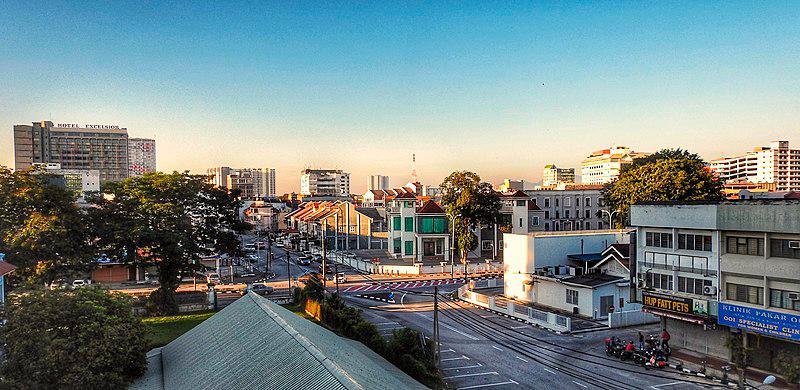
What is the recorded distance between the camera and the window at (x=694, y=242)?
26.8m

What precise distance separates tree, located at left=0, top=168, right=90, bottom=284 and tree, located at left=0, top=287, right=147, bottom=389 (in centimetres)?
1576

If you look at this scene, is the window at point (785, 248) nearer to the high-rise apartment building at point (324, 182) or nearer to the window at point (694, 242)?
the window at point (694, 242)

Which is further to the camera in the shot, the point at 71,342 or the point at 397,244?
the point at 397,244

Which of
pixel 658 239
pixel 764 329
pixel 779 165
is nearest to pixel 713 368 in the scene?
pixel 764 329

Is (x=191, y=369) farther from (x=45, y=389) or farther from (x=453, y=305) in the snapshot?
(x=453, y=305)

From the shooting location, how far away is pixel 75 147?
470 feet

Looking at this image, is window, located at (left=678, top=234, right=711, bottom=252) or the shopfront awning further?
window, located at (left=678, top=234, right=711, bottom=252)

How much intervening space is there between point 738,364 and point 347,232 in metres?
58.1

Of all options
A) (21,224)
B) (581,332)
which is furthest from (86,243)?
(581,332)

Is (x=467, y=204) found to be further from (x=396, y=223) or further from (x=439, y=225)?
(x=396, y=223)

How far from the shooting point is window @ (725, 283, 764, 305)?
24594 mm

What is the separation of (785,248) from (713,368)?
6.89 metres

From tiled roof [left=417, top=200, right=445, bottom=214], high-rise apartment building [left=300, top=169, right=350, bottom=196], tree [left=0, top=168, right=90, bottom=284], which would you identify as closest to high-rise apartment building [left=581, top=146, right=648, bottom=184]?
high-rise apartment building [left=300, top=169, right=350, bottom=196]

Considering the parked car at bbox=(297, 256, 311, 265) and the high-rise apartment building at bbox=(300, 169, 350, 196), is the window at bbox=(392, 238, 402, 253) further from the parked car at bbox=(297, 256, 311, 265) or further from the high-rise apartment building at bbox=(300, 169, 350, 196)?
the high-rise apartment building at bbox=(300, 169, 350, 196)
